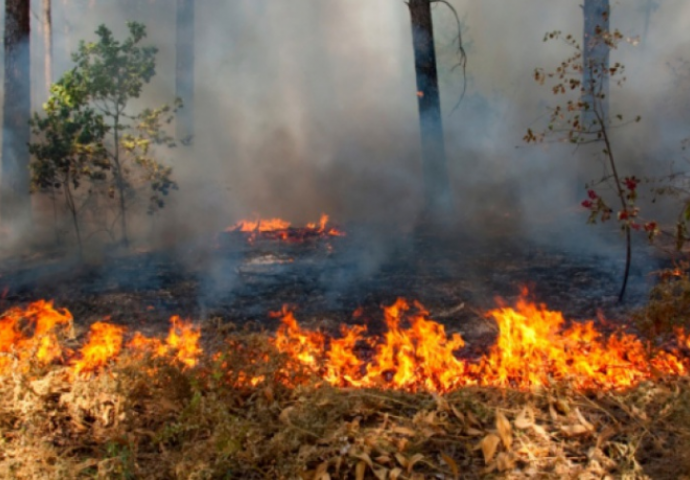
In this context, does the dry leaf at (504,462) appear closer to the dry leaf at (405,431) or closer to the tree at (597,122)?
the dry leaf at (405,431)

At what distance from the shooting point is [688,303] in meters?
4.79

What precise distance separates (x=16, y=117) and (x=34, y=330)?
6.94m

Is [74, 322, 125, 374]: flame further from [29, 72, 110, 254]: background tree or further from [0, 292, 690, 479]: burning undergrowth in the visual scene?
[29, 72, 110, 254]: background tree

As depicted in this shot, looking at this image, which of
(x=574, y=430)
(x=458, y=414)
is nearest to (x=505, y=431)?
(x=458, y=414)

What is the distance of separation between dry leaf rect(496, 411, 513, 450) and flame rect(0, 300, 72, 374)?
10.3ft

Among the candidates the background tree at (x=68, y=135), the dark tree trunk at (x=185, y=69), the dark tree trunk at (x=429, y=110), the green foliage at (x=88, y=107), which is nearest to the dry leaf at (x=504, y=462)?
the dark tree trunk at (x=429, y=110)

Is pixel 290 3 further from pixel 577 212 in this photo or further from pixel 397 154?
pixel 577 212

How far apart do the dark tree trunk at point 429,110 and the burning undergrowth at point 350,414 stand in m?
6.16

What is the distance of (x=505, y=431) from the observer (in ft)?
12.2

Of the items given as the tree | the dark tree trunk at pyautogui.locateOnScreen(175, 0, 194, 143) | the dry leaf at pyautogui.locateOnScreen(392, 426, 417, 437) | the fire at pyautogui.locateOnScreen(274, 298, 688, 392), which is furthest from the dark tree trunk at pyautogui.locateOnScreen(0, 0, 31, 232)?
the dry leaf at pyautogui.locateOnScreen(392, 426, 417, 437)

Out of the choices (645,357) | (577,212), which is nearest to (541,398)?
(645,357)

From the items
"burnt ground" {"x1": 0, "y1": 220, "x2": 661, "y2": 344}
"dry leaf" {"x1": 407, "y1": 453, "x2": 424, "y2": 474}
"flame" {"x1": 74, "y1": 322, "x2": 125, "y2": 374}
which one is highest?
"burnt ground" {"x1": 0, "y1": 220, "x2": 661, "y2": 344}

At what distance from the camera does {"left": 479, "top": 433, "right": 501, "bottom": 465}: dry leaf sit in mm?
3627

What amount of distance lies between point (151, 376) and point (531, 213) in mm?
8769
